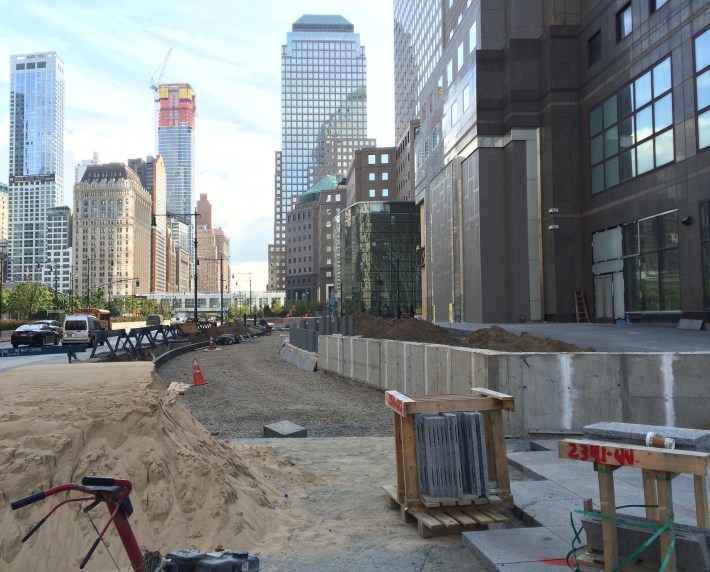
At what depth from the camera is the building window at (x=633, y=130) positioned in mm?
26734

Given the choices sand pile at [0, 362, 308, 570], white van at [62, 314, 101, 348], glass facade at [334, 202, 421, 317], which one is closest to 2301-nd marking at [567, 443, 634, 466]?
sand pile at [0, 362, 308, 570]

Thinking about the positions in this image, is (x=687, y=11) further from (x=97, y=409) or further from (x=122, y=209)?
(x=122, y=209)

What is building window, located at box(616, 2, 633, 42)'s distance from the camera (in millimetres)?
30016

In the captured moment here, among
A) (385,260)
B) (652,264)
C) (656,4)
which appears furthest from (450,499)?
(385,260)

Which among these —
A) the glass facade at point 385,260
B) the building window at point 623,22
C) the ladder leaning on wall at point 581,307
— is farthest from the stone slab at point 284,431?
the glass facade at point 385,260

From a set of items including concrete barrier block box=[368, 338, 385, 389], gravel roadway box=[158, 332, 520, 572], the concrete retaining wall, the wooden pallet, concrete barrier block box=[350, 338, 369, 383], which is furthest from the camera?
concrete barrier block box=[350, 338, 369, 383]

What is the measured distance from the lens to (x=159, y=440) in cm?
608

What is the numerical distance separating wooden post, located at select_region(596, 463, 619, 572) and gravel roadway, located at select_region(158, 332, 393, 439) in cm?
764

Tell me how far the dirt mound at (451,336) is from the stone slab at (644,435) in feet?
32.5

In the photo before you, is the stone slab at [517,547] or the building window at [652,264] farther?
the building window at [652,264]

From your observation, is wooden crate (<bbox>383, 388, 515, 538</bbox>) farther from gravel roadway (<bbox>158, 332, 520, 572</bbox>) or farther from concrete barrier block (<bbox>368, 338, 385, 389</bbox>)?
concrete barrier block (<bbox>368, 338, 385, 389</bbox>)

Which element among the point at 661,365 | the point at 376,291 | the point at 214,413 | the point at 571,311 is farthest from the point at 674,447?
the point at 376,291

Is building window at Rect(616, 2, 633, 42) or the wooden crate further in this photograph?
building window at Rect(616, 2, 633, 42)

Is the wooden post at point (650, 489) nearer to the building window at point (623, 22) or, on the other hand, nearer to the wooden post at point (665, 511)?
the wooden post at point (665, 511)
